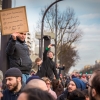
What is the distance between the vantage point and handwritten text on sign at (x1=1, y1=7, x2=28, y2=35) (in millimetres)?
5766

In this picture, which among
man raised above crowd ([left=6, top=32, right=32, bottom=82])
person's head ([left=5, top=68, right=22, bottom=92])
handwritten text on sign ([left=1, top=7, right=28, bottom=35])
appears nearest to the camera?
person's head ([left=5, top=68, right=22, bottom=92])

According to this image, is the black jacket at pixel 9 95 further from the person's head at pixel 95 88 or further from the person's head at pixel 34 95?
the person's head at pixel 34 95

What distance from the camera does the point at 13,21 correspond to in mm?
5801

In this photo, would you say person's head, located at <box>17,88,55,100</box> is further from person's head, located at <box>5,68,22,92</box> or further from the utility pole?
the utility pole

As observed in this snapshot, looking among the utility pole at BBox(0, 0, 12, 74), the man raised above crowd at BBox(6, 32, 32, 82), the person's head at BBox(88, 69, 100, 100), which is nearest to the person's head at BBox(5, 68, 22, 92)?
the man raised above crowd at BBox(6, 32, 32, 82)

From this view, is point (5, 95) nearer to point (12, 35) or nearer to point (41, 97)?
point (12, 35)

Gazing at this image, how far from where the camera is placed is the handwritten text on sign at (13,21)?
18.9ft

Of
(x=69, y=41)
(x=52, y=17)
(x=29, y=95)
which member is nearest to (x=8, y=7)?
(x=29, y=95)

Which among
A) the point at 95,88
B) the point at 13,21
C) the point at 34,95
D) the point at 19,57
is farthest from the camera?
the point at 19,57

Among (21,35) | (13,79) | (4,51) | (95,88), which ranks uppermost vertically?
(21,35)

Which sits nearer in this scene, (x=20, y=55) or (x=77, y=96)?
(x=77, y=96)

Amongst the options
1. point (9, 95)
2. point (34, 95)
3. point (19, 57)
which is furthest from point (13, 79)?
point (34, 95)

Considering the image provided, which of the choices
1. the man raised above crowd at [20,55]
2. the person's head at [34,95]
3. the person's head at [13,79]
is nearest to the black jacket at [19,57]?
the man raised above crowd at [20,55]

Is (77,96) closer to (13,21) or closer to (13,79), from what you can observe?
(13,79)
